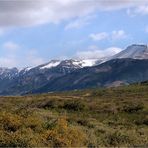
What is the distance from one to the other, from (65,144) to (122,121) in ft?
55.1

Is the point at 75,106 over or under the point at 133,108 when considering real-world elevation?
over

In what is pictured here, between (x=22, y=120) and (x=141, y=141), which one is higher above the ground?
(x=22, y=120)

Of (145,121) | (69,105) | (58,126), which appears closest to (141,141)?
(58,126)

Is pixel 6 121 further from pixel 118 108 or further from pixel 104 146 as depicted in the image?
pixel 118 108

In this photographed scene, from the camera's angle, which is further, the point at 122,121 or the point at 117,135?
the point at 122,121

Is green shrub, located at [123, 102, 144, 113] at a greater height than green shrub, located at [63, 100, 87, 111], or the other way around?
green shrub, located at [63, 100, 87, 111]

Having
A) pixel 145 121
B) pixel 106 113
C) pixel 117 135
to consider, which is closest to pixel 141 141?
pixel 117 135

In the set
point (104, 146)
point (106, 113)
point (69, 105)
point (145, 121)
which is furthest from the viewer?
point (69, 105)

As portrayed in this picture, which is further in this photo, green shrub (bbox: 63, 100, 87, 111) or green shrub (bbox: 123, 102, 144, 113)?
green shrub (bbox: 63, 100, 87, 111)

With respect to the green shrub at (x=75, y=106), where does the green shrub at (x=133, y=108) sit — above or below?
below

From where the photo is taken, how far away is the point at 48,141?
21.2 meters

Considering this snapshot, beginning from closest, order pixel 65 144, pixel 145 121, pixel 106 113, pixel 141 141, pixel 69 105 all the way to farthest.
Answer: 1. pixel 65 144
2. pixel 141 141
3. pixel 145 121
4. pixel 106 113
5. pixel 69 105

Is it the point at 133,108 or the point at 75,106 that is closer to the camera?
the point at 133,108

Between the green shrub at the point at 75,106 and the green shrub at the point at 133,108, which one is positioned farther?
the green shrub at the point at 75,106
